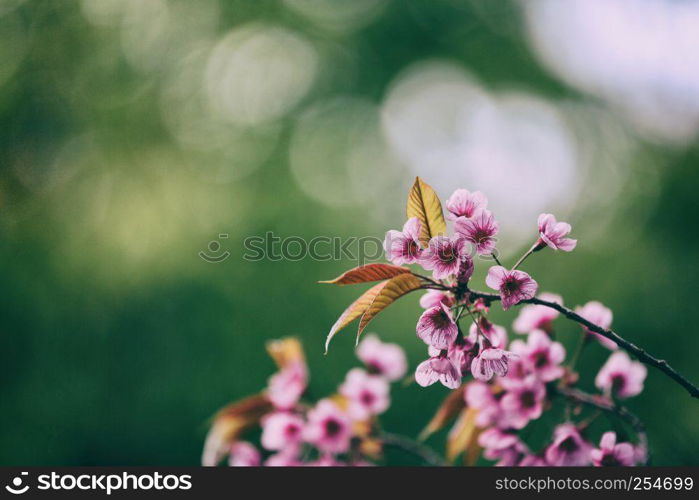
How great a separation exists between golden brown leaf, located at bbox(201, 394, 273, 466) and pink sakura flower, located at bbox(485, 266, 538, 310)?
67cm

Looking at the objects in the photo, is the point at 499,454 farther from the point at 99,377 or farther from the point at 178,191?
the point at 178,191

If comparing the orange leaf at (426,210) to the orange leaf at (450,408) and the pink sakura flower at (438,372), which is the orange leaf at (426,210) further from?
the orange leaf at (450,408)

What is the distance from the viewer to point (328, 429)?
116cm

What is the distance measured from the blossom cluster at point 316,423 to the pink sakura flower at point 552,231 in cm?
59

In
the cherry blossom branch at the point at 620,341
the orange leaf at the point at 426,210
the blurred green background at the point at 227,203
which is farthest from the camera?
the blurred green background at the point at 227,203

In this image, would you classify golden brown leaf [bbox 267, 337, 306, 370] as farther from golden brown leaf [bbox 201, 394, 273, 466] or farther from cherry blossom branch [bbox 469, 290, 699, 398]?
cherry blossom branch [bbox 469, 290, 699, 398]

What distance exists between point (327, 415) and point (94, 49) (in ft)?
22.1

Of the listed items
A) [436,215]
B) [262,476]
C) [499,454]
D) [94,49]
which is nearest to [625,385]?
[499,454]

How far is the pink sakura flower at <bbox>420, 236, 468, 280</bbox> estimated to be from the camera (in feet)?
2.30

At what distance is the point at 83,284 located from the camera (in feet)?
16.4

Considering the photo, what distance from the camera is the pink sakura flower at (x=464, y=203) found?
76 centimetres

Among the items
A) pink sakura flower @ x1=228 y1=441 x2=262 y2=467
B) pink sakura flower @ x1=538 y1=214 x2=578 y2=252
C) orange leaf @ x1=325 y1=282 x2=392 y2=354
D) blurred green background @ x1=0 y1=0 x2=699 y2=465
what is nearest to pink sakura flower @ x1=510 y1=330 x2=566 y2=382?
pink sakura flower @ x1=538 y1=214 x2=578 y2=252

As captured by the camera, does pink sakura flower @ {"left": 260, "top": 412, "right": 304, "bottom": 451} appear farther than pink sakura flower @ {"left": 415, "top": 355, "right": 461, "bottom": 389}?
Yes

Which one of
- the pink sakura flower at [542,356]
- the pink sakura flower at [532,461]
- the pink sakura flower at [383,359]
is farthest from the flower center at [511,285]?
the pink sakura flower at [383,359]
